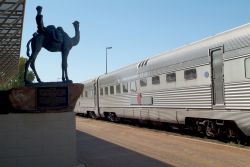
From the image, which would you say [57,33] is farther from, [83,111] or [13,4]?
[83,111]

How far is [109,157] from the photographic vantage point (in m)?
12.4

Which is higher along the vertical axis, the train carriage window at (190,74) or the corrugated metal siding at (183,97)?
the train carriage window at (190,74)

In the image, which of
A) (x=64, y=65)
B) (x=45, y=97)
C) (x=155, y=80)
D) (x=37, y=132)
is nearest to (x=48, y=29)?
(x=64, y=65)

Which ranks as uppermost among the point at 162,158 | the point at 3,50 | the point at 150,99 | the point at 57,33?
the point at 3,50

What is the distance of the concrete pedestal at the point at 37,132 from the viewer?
30.6ft

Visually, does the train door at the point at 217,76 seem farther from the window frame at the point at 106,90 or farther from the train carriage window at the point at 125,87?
the window frame at the point at 106,90

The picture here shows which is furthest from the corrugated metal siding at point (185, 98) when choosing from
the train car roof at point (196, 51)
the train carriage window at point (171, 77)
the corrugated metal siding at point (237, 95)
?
the corrugated metal siding at point (237, 95)

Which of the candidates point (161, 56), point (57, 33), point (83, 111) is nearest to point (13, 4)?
point (161, 56)

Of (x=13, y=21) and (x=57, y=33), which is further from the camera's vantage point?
(x=13, y=21)

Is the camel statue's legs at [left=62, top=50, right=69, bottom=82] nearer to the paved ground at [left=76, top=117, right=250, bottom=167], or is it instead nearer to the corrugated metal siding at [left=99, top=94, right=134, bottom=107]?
the paved ground at [left=76, top=117, right=250, bottom=167]

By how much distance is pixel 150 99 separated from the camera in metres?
20.9

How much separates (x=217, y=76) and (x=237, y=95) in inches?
56.6

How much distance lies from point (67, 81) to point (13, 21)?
16889 millimetres

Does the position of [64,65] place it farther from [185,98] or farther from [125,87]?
[125,87]
